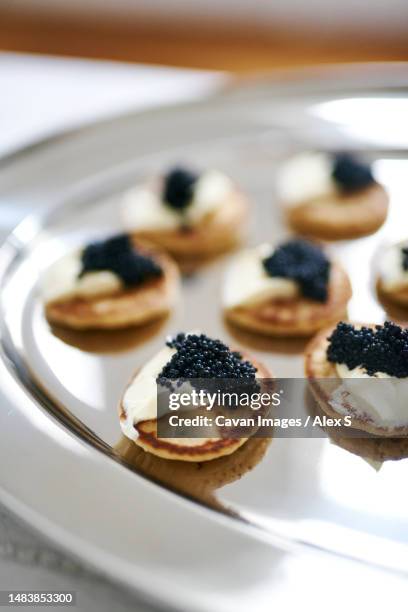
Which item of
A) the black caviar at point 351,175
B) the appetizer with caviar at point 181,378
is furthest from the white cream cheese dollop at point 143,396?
the black caviar at point 351,175

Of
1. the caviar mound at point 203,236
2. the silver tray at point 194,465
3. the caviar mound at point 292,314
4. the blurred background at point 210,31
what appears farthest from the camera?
the blurred background at point 210,31

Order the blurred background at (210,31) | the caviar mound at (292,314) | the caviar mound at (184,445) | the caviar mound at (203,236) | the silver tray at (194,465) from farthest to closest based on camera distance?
the blurred background at (210,31) < the caviar mound at (203,236) < the caviar mound at (292,314) < the caviar mound at (184,445) < the silver tray at (194,465)

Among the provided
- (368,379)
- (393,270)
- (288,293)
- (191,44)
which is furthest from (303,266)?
(191,44)

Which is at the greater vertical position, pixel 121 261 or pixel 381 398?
pixel 121 261

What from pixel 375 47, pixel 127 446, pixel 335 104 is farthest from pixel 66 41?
pixel 127 446

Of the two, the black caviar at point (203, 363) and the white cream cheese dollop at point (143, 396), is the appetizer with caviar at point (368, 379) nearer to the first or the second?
the black caviar at point (203, 363)

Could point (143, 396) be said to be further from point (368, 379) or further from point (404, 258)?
point (404, 258)
